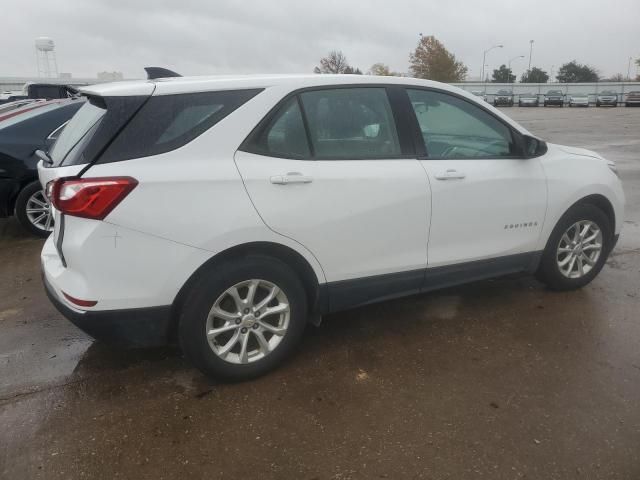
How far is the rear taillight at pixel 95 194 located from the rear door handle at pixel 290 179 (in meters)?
0.71

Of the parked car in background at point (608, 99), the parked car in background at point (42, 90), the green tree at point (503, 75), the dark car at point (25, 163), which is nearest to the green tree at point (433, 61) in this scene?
the green tree at point (503, 75)

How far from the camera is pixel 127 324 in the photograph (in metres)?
2.64

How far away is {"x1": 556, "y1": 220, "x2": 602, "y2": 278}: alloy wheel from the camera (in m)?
4.12

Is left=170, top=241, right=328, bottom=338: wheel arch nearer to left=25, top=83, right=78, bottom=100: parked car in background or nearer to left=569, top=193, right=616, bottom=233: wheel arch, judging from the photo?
left=569, top=193, right=616, bottom=233: wheel arch

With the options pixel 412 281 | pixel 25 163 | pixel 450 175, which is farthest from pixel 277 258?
pixel 25 163

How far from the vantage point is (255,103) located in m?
2.85

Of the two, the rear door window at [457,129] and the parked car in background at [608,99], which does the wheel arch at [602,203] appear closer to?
the rear door window at [457,129]

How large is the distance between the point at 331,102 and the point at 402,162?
22.5 inches

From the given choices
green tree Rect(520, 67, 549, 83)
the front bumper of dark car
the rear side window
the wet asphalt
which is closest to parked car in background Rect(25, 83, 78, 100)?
the front bumper of dark car

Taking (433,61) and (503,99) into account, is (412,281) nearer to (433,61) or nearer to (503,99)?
(503,99)

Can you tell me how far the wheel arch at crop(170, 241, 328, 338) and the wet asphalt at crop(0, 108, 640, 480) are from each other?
42 cm

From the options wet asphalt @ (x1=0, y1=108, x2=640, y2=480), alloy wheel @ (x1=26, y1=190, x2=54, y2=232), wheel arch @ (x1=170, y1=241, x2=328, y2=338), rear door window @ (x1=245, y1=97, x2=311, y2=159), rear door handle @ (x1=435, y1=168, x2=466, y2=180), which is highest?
rear door window @ (x1=245, y1=97, x2=311, y2=159)

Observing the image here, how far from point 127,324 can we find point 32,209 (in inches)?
166

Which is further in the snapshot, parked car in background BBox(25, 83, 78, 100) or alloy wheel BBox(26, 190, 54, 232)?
parked car in background BBox(25, 83, 78, 100)
